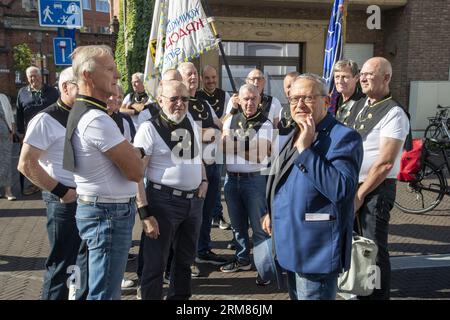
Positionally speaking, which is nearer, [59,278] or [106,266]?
[106,266]

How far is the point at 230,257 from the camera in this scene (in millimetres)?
5301

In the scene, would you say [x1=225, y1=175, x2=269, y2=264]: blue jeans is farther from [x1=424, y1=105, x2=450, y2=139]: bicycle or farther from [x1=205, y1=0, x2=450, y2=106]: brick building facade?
[x1=424, y1=105, x2=450, y2=139]: bicycle

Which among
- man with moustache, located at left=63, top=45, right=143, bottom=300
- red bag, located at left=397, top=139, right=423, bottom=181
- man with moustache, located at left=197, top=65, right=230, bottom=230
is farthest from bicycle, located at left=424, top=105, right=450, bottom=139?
man with moustache, located at left=63, top=45, right=143, bottom=300

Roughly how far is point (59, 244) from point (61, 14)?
6.74 metres

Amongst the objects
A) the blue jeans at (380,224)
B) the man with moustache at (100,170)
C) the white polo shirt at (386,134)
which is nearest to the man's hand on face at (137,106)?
the man with moustache at (100,170)

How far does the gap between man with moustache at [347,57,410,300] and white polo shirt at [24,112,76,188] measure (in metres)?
2.27

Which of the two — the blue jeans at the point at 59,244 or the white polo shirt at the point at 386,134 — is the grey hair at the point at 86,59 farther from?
the white polo shirt at the point at 386,134

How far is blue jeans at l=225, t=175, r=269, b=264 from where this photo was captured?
450 cm

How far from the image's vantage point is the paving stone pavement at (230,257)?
14.2 feet

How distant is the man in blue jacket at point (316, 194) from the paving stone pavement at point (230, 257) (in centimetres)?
183

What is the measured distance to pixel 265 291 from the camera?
4375mm

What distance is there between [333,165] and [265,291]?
2328 millimetres

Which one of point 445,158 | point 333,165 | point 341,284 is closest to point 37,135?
point 333,165

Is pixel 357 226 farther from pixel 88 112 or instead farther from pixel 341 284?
pixel 88 112
